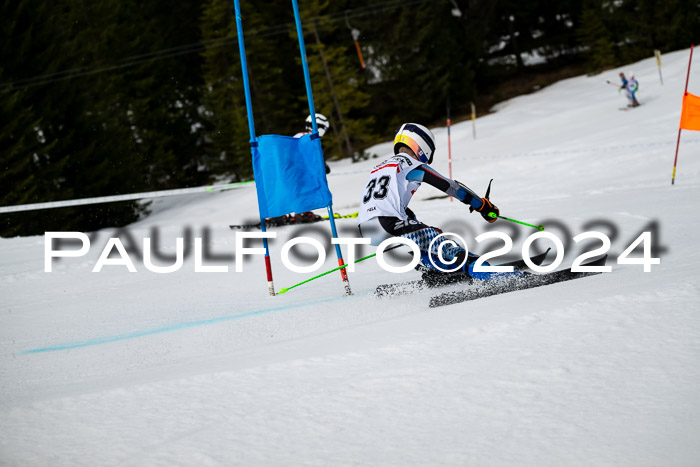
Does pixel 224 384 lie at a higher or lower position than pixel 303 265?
lower

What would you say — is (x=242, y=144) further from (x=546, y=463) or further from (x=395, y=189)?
(x=546, y=463)

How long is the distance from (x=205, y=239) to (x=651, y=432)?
10.3 meters

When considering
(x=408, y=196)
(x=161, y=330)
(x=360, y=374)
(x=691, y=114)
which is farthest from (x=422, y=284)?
(x=691, y=114)

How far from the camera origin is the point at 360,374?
133 inches

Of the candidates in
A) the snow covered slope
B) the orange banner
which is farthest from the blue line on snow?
the orange banner

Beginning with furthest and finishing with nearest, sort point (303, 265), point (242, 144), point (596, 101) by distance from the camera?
1. point (242, 144)
2. point (596, 101)
3. point (303, 265)

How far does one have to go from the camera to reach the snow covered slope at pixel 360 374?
2615 millimetres

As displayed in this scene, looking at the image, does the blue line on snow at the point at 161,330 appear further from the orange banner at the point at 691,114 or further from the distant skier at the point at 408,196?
the orange banner at the point at 691,114

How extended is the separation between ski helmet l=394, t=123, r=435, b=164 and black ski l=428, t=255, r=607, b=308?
54.8 inches

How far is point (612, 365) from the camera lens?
10.2 ft

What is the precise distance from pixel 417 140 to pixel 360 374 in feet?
10.1

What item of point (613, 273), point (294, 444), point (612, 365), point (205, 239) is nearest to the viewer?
point (294, 444)

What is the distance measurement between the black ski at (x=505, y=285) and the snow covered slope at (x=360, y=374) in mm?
240

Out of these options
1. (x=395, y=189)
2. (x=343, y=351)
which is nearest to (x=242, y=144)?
(x=395, y=189)
